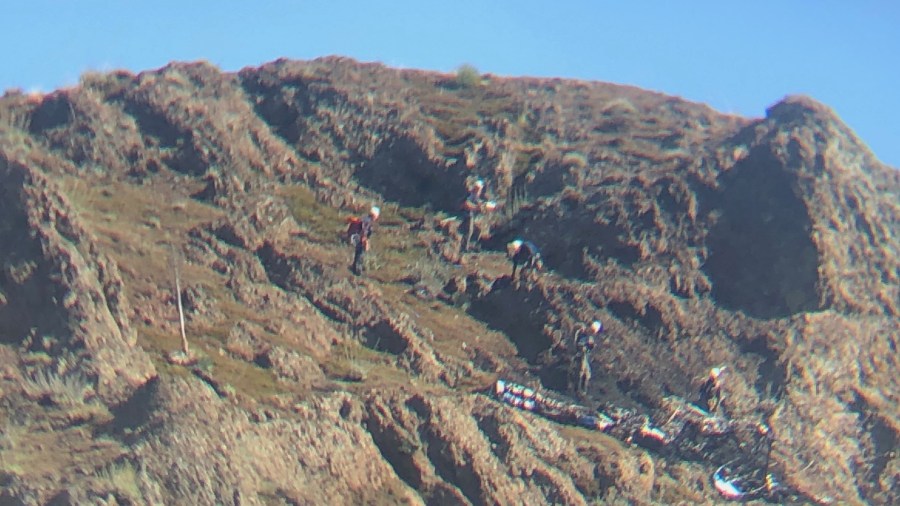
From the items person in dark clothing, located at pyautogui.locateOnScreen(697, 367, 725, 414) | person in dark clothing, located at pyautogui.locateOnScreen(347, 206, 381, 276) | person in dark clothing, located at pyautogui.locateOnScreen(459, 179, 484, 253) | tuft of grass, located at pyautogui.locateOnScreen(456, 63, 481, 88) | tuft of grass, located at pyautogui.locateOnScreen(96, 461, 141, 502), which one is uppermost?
tuft of grass, located at pyautogui.locateOnScreen(456, 63, 481, 88)

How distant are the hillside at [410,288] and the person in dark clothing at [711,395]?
0.33 metres

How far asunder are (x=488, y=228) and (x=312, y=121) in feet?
16.8

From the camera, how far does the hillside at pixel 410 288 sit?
1502 centimetres

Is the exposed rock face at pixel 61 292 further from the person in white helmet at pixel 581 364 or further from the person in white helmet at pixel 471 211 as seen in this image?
the person in white helmet at pixel 471 211

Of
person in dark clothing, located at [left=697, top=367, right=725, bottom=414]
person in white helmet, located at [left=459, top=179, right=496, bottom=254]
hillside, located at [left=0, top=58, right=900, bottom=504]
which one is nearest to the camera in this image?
hillside, located at [left=0, top=58, right=900, bottom=504]

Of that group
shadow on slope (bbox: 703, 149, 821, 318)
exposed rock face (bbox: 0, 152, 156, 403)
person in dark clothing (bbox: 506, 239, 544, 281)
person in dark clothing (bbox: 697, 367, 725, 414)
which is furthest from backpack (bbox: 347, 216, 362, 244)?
shadow on slope (bbox: 703, 149, 821, 318)

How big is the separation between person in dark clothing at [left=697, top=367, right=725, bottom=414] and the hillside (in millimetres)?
333

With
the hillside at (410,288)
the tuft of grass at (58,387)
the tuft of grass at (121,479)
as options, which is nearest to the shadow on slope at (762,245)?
the hillside at (410,288)

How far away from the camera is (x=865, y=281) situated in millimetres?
25172

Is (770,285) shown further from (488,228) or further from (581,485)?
(581,485)

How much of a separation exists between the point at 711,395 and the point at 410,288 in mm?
5782

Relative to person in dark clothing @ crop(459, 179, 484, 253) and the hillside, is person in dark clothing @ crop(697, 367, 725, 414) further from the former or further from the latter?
person in dark clothing @ crop(459, 179, 484, 253)

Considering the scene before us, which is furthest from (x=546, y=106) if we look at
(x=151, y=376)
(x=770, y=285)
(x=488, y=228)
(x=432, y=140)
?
(x=151, y=376)

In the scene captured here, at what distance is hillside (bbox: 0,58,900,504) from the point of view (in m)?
15.0
